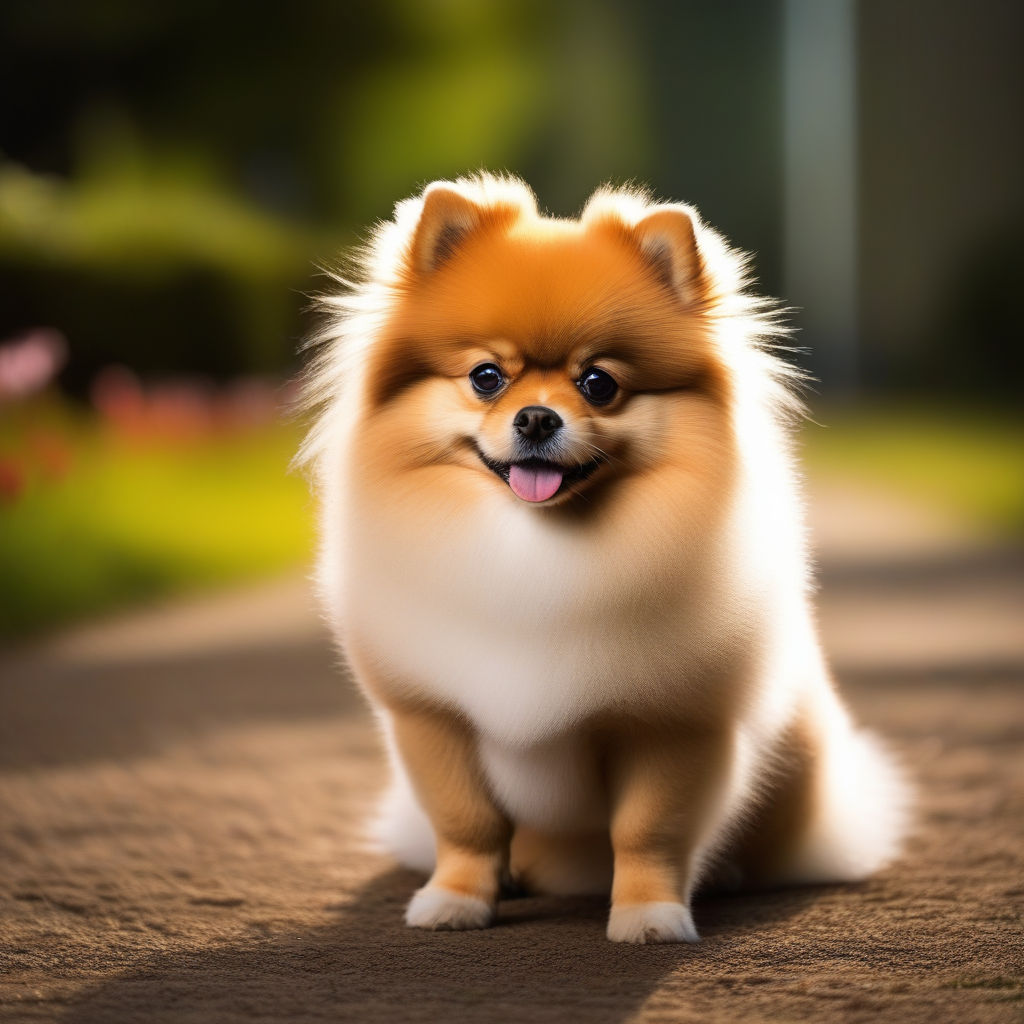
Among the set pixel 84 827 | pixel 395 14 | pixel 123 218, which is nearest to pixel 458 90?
pixel 395 14

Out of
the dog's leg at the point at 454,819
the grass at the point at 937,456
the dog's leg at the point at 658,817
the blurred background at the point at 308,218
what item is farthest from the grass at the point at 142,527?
the dog's leg at the point at 658,817

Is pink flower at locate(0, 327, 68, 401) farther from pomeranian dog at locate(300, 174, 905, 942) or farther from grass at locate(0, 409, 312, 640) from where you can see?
pomeranian dog at locate(300, 174, 905, 942)

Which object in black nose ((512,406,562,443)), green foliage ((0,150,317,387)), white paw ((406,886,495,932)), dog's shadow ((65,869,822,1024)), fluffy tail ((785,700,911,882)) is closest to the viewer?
dog's shadow ((65,869,822,1024))

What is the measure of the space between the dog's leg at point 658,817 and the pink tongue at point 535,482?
51 cm

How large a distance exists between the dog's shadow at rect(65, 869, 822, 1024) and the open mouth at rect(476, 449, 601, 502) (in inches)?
34.3

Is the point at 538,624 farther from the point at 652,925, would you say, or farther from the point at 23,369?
the point at 23,369

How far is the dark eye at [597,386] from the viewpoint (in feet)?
8.93

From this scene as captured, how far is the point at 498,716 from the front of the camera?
2750mm

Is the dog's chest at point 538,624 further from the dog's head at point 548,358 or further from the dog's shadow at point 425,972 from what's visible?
the dog's shadow at point 425,972

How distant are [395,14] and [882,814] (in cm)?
1510

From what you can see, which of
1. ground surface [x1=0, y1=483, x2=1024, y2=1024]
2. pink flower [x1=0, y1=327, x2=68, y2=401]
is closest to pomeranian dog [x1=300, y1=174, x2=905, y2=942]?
ground surface [x1=0, y1=483, x2=1024, y2=1024]

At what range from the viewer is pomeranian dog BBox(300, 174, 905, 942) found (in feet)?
8.87

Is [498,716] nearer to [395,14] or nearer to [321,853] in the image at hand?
[321,853]

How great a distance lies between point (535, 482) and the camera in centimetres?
263
